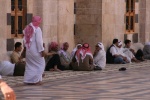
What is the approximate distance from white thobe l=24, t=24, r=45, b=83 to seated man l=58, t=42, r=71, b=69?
3.61 metres

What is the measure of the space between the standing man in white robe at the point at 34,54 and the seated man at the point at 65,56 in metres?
3.61

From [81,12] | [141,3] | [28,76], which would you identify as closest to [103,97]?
[28,76]

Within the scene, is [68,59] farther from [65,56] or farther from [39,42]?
[39,42]

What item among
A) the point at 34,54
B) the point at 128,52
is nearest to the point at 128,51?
the point at 128,52

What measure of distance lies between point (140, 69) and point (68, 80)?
3.82 meters

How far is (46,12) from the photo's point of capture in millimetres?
15812

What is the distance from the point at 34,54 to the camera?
455 inches

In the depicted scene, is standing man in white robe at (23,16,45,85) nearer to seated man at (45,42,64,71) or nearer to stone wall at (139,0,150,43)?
seated man at (45,42,64,71)

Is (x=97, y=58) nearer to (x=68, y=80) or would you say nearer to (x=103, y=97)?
(x=68, y=80)

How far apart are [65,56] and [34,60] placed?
12.7 feet

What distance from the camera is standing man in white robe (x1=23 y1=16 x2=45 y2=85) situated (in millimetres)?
11523

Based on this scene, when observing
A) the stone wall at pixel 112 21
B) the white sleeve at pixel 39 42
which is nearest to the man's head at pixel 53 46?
the stone wall at pixel 112 21

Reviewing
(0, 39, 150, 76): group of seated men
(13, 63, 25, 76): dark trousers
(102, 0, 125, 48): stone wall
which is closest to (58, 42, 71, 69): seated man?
(0, 39, 150, 76): group of seated men

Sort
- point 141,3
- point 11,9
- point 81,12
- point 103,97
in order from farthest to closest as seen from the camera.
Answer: point 141,3 → point 81,12 → point 11,9 → point 103,97
